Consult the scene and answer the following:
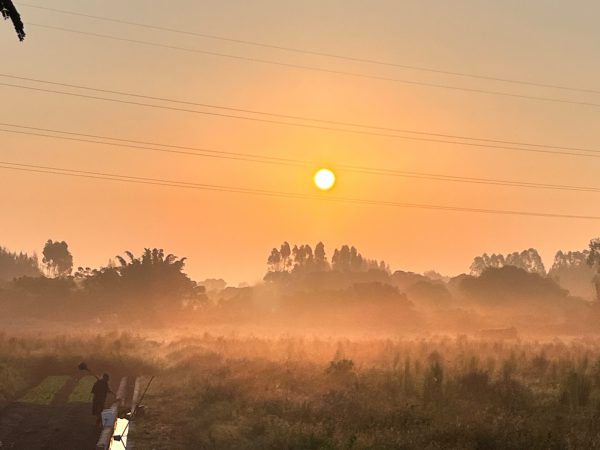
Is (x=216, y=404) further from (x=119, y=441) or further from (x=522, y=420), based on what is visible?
(x=522, y=420)

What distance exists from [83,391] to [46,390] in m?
1.26

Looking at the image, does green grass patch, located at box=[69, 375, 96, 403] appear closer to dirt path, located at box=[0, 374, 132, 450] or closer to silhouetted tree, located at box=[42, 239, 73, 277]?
dirt path, located at box=[0, 374, 132, 450]

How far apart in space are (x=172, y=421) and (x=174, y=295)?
5191cm

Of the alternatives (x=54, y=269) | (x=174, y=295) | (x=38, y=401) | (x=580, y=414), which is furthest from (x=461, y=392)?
(x=54, y=269)

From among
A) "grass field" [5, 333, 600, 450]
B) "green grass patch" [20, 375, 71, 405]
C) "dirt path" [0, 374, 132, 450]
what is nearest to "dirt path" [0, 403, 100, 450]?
"dirt path" [0, 374, 132, 450]

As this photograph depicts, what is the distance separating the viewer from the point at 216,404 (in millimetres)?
16531

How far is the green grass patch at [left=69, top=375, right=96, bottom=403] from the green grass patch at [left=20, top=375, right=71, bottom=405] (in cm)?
60

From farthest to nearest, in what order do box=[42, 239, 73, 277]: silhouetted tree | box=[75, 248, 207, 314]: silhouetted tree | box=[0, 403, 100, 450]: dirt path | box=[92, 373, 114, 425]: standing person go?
box=[42, 239, 73, 277]: silhouetted tree
box=[75, 248, 207, 314]: silhouetted tree
box=[92, 373, 114, 425]: standing person
box=[0, 403, 100, 450]: dirt path

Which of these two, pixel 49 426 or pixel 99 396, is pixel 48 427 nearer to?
pixel 49 426

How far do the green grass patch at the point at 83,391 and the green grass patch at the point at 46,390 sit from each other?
0.60 metres

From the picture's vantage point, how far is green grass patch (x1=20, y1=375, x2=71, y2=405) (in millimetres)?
17952

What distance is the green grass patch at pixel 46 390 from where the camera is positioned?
18.0 metres

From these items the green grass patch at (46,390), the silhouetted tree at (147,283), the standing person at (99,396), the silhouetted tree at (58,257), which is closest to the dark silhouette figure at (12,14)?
the standing person at (99,396)

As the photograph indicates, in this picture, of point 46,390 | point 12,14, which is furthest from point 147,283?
point 12,14
